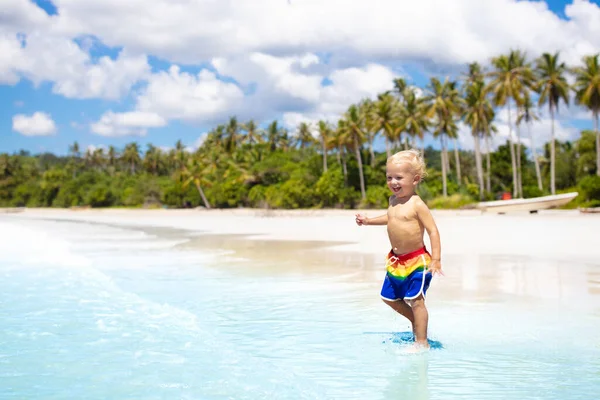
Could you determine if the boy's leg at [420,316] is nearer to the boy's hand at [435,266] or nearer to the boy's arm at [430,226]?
the boy's hand at [435,266]

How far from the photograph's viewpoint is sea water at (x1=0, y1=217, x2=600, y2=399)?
11.7ft

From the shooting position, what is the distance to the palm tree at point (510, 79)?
44812 millimetres

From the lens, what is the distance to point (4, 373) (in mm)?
3928

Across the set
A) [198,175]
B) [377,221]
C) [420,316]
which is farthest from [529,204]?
[198,175]

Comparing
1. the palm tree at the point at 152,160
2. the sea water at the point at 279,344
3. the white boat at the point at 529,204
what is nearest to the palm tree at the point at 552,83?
the white boat at the point at 529,204

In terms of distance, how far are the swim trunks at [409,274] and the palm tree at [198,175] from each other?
60683mm

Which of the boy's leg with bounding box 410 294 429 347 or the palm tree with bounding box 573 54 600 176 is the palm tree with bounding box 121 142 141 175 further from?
the boy's leg with bounding box 410 294 429 347

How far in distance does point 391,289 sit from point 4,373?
2746 millimetres

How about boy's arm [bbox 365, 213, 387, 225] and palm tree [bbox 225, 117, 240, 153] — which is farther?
palm tree [bbox 225, 117, 240, 153]

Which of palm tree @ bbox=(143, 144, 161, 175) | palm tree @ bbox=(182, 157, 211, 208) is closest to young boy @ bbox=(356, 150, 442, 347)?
palm tree @ bbox=(182, 157, 211, 208)

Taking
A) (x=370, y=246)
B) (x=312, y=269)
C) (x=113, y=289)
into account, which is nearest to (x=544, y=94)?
(x=370, y=246)

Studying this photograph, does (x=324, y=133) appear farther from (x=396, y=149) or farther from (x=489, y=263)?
(x=489, y=263)

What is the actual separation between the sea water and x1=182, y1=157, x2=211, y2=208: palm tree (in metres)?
56.6

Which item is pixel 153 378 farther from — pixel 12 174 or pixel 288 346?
pixel 12 174
